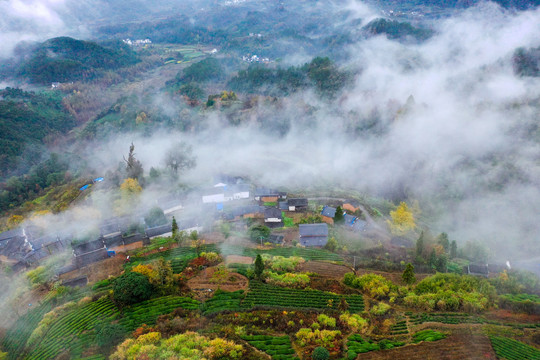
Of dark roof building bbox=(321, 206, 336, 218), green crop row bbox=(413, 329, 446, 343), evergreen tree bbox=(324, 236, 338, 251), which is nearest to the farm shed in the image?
evergreen tree bbox=(324, 236, 338, 251)

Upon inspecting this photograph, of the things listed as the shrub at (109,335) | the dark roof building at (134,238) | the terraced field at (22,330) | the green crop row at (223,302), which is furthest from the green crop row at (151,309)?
the dark roof building at (134,238)

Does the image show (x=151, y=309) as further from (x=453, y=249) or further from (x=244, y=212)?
(x=453, y=249)

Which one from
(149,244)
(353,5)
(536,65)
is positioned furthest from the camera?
(353,5)

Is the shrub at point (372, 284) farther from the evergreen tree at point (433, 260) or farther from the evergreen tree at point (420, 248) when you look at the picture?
the evergreen tree at point (420, 248)

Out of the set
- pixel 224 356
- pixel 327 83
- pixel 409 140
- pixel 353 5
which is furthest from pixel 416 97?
pixel 353 5

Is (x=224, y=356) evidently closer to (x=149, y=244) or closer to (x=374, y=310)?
(x=374, y=310)

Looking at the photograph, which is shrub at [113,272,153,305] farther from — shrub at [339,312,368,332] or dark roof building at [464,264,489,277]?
dark roof building at [464,264,489,277]
